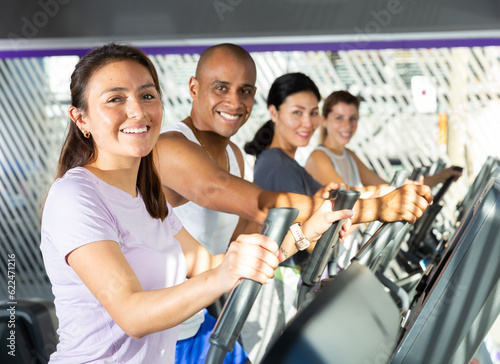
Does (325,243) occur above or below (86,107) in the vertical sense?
below

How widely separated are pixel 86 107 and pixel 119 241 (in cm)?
36

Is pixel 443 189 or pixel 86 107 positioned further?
pixel 443 189

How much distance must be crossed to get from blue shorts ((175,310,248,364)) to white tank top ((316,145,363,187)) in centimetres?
198

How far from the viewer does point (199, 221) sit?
87.3 inches

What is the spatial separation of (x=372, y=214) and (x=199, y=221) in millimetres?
693

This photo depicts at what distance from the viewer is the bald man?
1.78 metres

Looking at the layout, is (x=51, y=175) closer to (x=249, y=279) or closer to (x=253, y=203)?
(x=253, y=203)

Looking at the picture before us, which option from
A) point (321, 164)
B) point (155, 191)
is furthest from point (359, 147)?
point (155, 191)

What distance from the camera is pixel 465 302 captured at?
3.32 feet

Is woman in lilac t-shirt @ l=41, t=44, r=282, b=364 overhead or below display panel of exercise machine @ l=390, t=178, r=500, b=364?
overhead

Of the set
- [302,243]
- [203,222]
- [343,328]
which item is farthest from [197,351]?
[343,328]

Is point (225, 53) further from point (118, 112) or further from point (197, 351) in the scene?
point (197, 351)

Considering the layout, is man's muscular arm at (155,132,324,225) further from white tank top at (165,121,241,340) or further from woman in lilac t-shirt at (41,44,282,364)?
woman in lilac t-shirt at (41,44,282,364)

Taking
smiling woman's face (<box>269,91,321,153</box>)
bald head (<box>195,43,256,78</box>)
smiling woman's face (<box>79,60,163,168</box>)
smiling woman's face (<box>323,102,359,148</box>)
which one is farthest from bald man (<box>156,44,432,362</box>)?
smiling woman's face (<box>323,102,359,148</box>)
